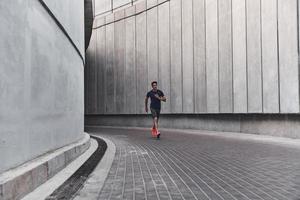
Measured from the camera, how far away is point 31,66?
5613 mm

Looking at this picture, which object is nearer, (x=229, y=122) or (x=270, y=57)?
(x=270, y=57)

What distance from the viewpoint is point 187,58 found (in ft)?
66.1

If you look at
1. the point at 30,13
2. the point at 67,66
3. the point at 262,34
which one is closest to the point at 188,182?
the point at 30,13

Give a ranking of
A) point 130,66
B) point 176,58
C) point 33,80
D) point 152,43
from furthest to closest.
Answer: point 130,66
point 152,43
point 176,58
point 33,80

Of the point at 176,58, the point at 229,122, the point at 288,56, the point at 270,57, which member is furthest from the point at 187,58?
the point at 288,56

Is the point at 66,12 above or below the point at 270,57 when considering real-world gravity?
Answer: above

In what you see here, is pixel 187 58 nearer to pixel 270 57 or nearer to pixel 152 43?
pixel 152 43

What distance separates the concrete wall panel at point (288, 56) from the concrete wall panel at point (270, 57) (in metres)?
0.30

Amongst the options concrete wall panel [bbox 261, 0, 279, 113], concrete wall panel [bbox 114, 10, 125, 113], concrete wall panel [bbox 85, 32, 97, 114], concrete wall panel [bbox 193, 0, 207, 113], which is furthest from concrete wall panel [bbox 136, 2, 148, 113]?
concrete wall panel [bbox 261, 0, 279, 113]

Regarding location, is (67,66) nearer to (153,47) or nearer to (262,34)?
(262,34)

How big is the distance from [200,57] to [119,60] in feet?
26.6

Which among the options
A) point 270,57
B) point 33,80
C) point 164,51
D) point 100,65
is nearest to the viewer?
point 33,80

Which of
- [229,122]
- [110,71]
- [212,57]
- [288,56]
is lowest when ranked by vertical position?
[229,122]

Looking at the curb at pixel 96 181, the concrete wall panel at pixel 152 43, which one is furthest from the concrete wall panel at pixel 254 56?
the concrete wall panel at pixel 152 43
